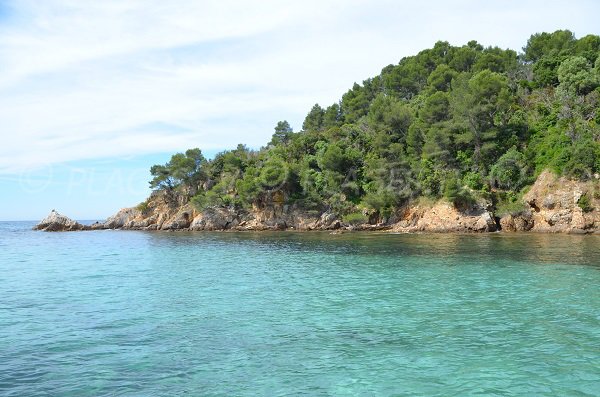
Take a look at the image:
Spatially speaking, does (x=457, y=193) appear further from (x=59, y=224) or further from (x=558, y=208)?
(x=59, y=224)

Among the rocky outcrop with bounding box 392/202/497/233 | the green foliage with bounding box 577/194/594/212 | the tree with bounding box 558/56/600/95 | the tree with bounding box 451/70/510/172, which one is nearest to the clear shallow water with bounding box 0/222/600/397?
the green foliage with bounding box 577/194/594/212

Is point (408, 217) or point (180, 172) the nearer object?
point (408, 217)

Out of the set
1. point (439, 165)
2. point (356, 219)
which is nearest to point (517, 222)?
point (439, 165)

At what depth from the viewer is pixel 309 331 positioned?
12.2m

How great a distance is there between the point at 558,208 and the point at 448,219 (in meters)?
11.2

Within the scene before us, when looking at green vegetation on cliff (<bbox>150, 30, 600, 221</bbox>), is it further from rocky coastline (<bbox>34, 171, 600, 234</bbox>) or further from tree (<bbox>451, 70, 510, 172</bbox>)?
rocky coastline (<bbox>34, 171, 600, 234</bbox>)

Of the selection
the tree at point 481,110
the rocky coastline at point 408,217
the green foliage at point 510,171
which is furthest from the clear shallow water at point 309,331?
the tree at point 481,110

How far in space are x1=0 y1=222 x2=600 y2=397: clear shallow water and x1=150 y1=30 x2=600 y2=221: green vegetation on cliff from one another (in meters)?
30.1

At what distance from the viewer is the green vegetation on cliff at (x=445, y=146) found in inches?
2046

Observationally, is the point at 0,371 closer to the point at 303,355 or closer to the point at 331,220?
the point at 303,355

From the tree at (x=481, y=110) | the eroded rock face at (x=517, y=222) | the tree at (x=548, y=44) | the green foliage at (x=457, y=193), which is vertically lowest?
the eroded rock face at (x=517, y=222)

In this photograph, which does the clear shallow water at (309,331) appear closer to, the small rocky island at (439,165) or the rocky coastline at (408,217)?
the rocky coastline at (408,217)

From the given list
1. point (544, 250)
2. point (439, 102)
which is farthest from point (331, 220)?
point (544, 250)

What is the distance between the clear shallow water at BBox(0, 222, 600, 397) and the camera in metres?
8.62
